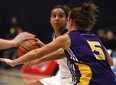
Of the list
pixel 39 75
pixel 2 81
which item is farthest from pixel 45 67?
pixel 2 81

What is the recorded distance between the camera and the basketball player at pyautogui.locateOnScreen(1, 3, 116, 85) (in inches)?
147

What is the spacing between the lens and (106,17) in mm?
13469

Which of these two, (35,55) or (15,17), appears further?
(15,17)

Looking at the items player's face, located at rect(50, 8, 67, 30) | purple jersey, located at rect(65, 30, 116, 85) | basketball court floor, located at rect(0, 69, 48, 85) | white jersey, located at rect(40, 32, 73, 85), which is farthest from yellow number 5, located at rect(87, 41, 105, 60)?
basketball court floor, located at rect(0, 69, 48, 85)

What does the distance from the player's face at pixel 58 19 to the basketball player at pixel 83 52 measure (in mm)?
906

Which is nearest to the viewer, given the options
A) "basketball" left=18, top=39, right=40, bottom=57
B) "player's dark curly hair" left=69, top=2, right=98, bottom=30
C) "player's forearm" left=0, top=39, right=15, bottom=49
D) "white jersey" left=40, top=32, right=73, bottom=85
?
"player's dark curly hair" left=69, top=2, right=98, bottom=30

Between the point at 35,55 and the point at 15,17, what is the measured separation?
33.9ft

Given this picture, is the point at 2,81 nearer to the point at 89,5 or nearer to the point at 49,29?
the point at 49,29

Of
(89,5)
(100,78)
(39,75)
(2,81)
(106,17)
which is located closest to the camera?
(100,78)

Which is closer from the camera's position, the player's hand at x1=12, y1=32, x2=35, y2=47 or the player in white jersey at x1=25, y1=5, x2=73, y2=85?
the player's hand at x1=12, y1=32, x2=35, y2=47

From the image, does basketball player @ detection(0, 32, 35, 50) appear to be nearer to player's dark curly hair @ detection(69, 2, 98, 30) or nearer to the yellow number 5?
player's dark curly hair @ detection(69, 2, 98, 30)

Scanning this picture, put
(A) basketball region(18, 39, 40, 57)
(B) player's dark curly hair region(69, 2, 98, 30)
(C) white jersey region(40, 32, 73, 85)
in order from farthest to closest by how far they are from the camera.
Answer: (C) white jersey region(40, 32, 73, 85), (A) basketball region(18, 39, 40, 57), (B) player's dark curly hair region(69, 2, 98, 30)

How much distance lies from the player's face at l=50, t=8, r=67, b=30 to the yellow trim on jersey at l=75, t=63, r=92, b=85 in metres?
1.20

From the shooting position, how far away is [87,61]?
3.74m
